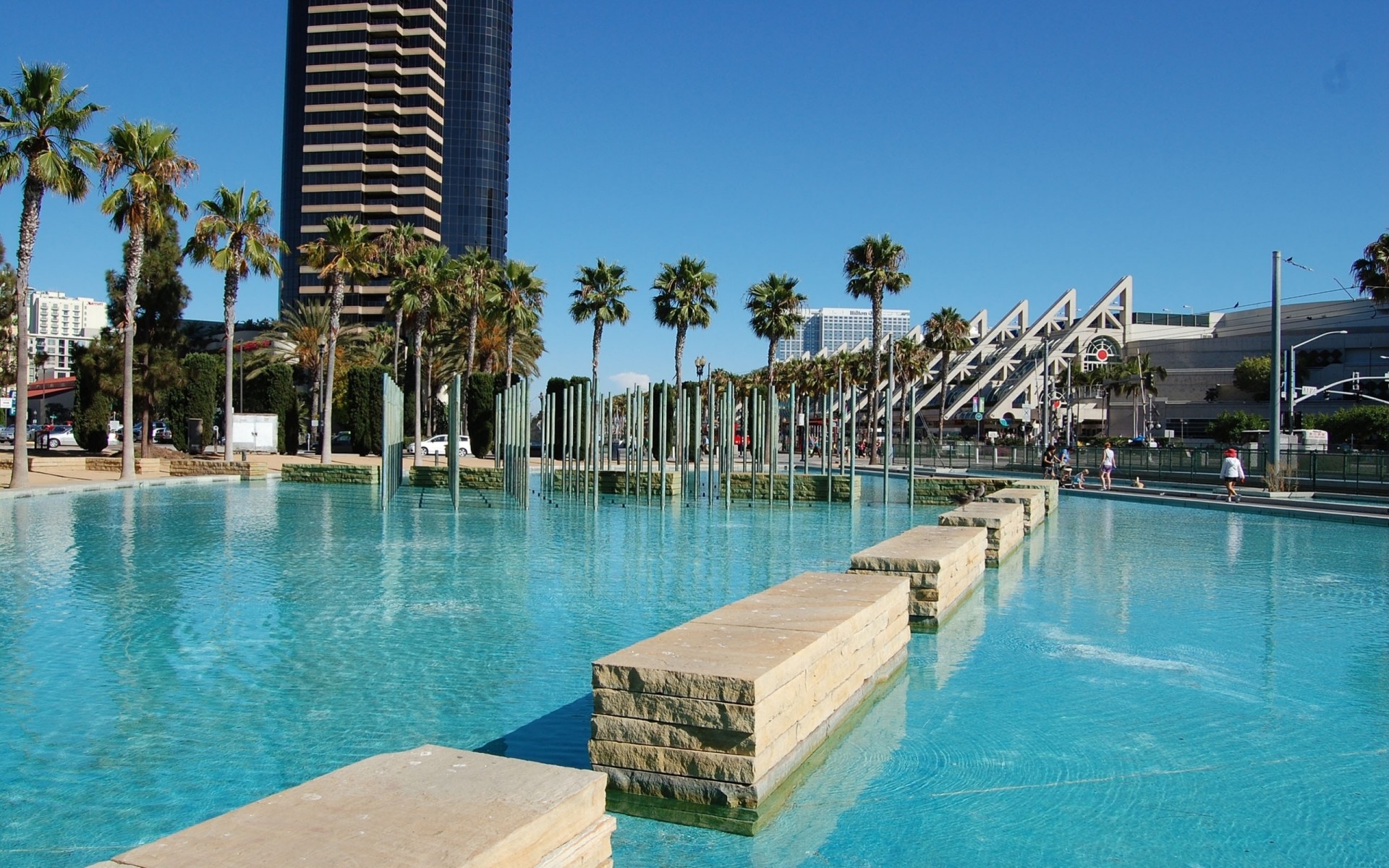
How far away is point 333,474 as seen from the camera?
33.7m

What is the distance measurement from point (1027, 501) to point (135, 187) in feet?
87.6

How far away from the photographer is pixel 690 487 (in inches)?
1300

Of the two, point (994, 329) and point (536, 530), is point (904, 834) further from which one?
point (994, 329)

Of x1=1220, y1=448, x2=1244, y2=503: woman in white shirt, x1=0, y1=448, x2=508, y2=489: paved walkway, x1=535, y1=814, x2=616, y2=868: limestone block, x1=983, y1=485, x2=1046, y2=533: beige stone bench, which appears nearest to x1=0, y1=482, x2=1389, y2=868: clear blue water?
x1=535, y1=814, x2=616, y2=868: limestone block

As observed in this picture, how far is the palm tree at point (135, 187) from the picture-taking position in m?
30.5

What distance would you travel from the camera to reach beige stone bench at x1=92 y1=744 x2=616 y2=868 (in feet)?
9.96

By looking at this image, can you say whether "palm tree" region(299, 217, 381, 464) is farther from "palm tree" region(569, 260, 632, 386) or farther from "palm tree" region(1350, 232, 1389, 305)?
"palm tree" region(1350, 232, 1389, 305)

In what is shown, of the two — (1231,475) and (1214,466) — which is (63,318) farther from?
(1231,475)

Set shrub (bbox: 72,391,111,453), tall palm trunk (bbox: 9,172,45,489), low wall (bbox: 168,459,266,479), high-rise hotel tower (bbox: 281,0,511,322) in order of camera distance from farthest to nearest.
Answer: high-rise hotel tower (bbox: 281,0,511,322) → shrub (bbox: 72,391,111,453) → low wall (bbox: 168,459,266,479) → tall palm trunk (bbox: 9,172,45,489)

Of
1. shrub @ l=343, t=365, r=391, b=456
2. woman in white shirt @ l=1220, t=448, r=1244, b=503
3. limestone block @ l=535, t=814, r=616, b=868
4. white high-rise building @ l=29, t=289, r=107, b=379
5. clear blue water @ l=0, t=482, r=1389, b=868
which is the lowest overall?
clear blue water @ l=0, t=482, r=1389, b=868

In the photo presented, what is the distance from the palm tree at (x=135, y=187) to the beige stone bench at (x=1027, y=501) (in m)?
25.3

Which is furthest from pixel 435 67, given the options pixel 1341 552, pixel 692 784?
pixel 692 784

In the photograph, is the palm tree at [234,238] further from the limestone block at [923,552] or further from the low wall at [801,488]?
the limestone block at [923,552]

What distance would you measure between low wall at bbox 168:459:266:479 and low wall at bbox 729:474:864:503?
1640 centimetres
